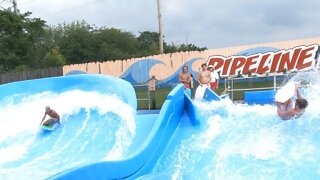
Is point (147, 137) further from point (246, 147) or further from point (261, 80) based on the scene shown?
point (261, 80)

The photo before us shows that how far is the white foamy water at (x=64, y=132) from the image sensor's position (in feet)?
21.4

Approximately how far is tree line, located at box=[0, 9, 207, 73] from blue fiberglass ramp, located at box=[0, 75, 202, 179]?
21.5 meters

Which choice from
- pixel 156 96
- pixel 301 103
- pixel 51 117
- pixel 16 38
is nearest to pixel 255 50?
pixel 156 96

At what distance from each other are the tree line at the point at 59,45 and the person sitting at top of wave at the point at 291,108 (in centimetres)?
2554

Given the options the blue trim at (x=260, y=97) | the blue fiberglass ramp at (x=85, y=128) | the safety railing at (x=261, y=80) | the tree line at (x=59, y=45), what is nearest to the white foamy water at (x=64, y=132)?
the blue fiberglass ramp at (x=85, y=128)

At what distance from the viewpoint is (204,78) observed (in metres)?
9.88

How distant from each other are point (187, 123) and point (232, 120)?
64 cm

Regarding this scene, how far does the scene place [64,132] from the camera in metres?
7.74

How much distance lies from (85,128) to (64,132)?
391 millimetres

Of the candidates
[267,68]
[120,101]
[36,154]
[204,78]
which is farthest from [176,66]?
[36,154]

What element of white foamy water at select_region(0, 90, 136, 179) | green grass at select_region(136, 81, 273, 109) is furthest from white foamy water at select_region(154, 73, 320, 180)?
green grass at select_region(136, 81, 273, 109)

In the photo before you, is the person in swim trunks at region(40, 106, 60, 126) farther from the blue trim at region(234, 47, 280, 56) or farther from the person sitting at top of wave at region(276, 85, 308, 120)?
the blue trim at region(234, 47, 280, 56)

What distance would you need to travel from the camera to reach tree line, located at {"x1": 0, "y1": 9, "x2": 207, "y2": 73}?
1233 inches

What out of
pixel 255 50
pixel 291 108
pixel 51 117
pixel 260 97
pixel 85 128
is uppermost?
pixel 255 50
